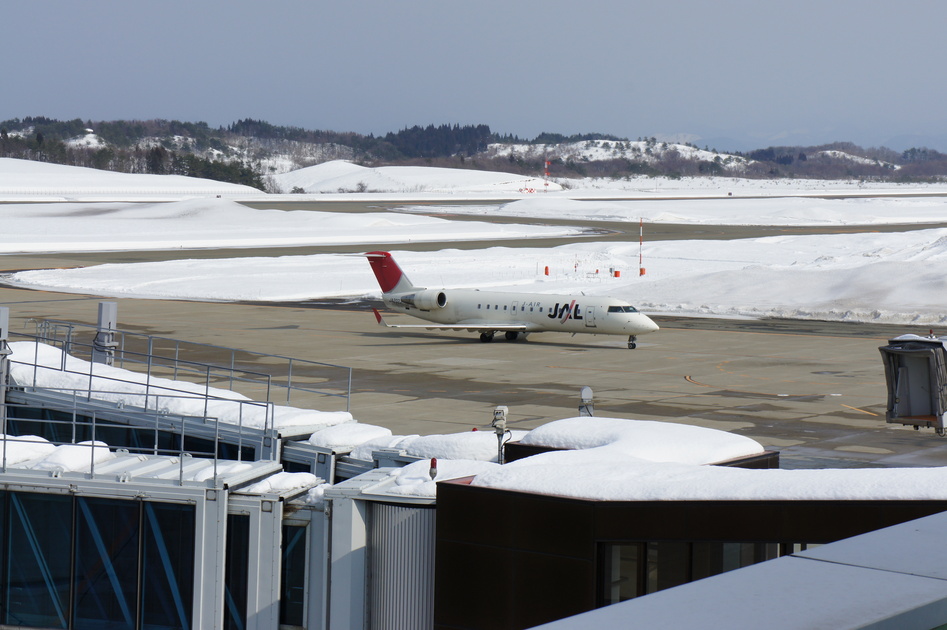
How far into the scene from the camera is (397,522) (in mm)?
13656

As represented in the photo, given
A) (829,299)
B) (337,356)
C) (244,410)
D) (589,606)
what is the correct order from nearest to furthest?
(589,606) < (244,410) < (337,356) < (829,299)

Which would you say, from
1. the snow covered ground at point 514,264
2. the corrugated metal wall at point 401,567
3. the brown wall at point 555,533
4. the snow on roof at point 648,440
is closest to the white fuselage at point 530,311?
the snow covered ground at point 514,264

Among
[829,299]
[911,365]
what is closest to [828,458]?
[911,365]

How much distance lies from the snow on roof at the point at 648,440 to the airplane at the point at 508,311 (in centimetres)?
3322

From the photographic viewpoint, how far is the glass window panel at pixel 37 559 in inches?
610

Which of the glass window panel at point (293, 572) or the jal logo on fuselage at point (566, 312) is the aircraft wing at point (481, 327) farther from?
the glass window panel at point (293, 572)

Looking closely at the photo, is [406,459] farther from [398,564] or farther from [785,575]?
[785,575]

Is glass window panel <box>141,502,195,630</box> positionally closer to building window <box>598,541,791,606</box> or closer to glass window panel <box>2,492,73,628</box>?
glass window panel <box>2,492,73,628</box>

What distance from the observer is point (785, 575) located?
19.5ft

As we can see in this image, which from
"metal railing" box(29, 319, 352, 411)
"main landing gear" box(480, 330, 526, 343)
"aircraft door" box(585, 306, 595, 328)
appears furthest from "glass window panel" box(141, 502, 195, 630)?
"main landing gear" box(480, 330, 526, 343)

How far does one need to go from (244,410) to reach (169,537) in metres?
6.97

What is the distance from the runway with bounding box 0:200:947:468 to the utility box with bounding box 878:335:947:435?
458 centimetres

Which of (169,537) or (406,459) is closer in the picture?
(169,537)

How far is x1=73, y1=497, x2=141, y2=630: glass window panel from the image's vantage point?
595 inches
